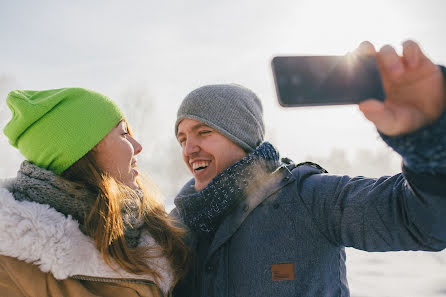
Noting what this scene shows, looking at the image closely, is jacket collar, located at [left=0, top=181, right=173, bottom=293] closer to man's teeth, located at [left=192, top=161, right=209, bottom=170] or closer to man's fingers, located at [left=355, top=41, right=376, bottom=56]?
man's teeth, located at [left=192, top=161, right=209, bottom=170]

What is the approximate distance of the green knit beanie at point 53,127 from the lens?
1579mm

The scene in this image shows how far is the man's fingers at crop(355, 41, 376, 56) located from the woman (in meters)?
1.33

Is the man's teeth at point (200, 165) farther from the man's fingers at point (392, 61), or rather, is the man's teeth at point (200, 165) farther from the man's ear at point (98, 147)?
the man's fingers at point (392, 61)

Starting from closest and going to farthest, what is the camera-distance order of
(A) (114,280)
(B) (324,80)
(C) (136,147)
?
(B) (324,80), (A) (114,280), (C) (136,147)

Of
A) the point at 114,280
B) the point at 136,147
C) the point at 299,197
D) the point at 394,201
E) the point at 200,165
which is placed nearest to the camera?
the point at 394,201

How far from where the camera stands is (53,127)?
5.22ft

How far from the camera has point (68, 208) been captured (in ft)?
4.82

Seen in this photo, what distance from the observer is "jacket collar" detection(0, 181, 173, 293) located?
1.26 meters

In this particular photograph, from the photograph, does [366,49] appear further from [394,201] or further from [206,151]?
[206,151]

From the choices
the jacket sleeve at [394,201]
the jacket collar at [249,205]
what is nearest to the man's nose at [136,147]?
the jacket collar at [249,205]

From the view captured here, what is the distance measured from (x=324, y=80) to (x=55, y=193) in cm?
135

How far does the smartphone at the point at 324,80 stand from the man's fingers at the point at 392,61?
4cm

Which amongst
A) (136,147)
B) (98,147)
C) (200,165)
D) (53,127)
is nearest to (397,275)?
(200,165)

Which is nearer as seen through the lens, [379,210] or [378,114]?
[378,114]
